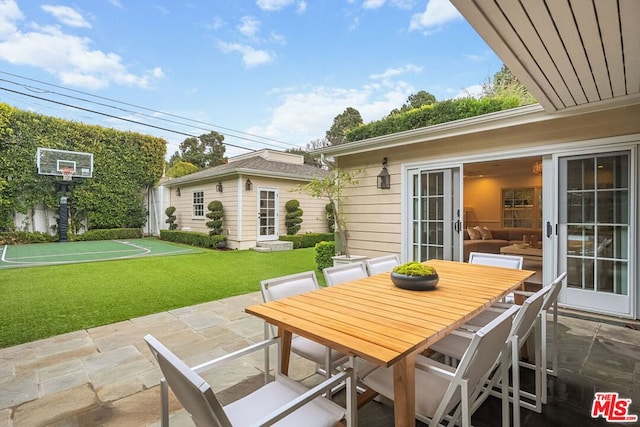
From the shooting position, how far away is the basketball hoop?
12.0m

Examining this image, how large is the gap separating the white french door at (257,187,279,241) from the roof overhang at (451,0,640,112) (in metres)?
8.78

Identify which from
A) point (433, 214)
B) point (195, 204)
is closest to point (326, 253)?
point (433, 214)

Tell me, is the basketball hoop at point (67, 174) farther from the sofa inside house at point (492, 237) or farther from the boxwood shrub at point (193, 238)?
the sofa inside house at point (492, 237)

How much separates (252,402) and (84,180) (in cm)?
1503

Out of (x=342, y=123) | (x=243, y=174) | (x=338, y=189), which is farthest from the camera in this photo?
(x=342, y=123)

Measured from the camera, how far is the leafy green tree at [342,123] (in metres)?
26.5

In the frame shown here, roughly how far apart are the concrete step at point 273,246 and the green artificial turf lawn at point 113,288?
1.46m

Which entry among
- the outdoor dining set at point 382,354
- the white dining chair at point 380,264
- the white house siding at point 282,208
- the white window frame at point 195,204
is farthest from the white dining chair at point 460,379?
the white window frame at point 195,204

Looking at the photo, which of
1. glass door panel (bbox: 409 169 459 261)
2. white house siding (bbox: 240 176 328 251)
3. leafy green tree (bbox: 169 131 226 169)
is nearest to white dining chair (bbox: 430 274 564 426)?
glass door panel (bbox: 409 169 459 261)

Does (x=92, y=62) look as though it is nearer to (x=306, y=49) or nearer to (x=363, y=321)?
(x=306, y=49)

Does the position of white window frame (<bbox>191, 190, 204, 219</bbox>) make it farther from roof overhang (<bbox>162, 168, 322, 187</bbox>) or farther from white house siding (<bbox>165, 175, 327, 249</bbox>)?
roof overhang (<bbox>162, 168, 322, 187</bbox>)

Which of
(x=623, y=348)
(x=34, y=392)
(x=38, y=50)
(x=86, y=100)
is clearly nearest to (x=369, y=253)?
(x=623, y=348)

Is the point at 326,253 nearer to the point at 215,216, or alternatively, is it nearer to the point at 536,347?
the point at 536,347

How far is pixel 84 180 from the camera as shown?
12820mm
